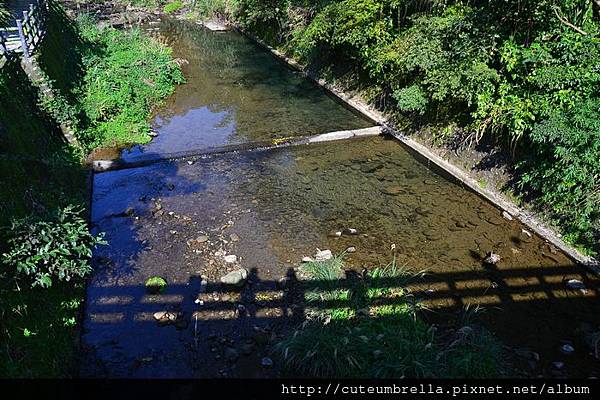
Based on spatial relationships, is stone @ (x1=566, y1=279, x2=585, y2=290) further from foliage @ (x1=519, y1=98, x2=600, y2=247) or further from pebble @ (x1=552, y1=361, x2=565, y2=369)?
pebble @ (x1=552, y1=361, x2=565, y2=369)

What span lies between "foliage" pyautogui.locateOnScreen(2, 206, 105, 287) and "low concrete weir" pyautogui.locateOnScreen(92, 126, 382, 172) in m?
4.91

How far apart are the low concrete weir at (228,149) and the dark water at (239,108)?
→ 57cm

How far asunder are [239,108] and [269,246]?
9364 mm

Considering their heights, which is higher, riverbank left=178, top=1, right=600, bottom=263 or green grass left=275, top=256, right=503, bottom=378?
riverbank left=178, top=1, right=600, bottom=263

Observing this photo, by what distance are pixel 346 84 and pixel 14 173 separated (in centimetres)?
1309

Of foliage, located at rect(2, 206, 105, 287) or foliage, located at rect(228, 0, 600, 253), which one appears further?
foliage, located at rect(228, 0, 600, 253)

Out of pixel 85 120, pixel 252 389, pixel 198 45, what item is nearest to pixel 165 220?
pixel 252 389

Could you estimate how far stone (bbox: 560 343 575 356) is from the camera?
6.61m

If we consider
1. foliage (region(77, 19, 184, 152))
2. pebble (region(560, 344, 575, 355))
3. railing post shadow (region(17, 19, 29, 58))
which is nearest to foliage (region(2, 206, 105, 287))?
foliage (region(77, 19, 184, 152))

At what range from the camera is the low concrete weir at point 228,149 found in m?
12.1

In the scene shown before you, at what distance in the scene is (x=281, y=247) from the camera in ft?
30.2

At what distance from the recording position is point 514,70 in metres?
9.80

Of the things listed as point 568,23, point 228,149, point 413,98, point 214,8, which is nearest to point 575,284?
point 568,23

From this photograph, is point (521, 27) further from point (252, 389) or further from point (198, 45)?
point (198, 45)
